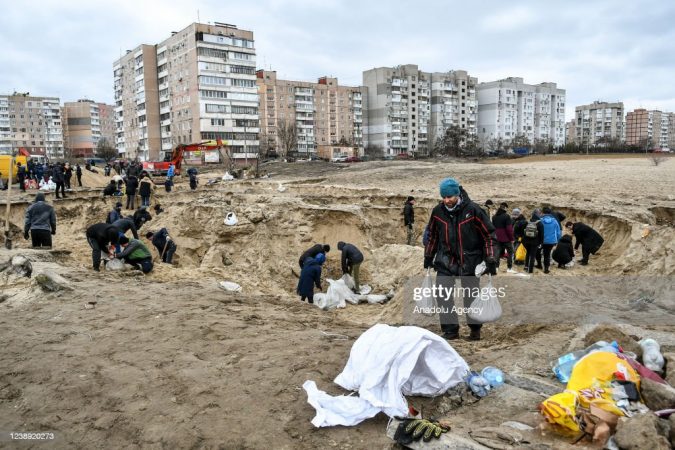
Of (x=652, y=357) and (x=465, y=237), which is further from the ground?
(x=465, y=237)

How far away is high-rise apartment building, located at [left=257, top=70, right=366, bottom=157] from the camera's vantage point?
269ft

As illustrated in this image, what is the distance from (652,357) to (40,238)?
11531mm

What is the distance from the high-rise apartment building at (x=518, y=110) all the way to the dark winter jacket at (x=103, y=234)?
89822mm

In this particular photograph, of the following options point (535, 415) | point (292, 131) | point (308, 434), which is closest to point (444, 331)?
point (535, 415)

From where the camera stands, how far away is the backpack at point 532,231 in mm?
9688

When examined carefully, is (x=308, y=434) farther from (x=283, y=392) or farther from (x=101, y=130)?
(x=101, y=130)

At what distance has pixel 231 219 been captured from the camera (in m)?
14.4

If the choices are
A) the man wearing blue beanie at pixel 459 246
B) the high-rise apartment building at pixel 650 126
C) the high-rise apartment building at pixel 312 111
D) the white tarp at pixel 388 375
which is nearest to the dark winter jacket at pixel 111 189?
the man wearing blue beanie at pixel 459 246

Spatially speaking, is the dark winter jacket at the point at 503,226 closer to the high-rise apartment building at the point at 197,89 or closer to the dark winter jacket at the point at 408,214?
the dark winter jacket at the point at 408,214

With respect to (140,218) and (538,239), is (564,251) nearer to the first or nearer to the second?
(538,239)

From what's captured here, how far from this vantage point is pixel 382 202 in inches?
757

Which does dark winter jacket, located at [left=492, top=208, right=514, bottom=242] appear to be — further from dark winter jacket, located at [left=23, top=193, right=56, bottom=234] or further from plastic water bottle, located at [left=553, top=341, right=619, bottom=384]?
dark winter jacket, located at [left=23, top=193, right=56, bottom=234]

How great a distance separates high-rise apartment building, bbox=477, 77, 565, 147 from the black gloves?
9390cm

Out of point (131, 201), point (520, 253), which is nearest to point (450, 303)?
point (520, 253)
